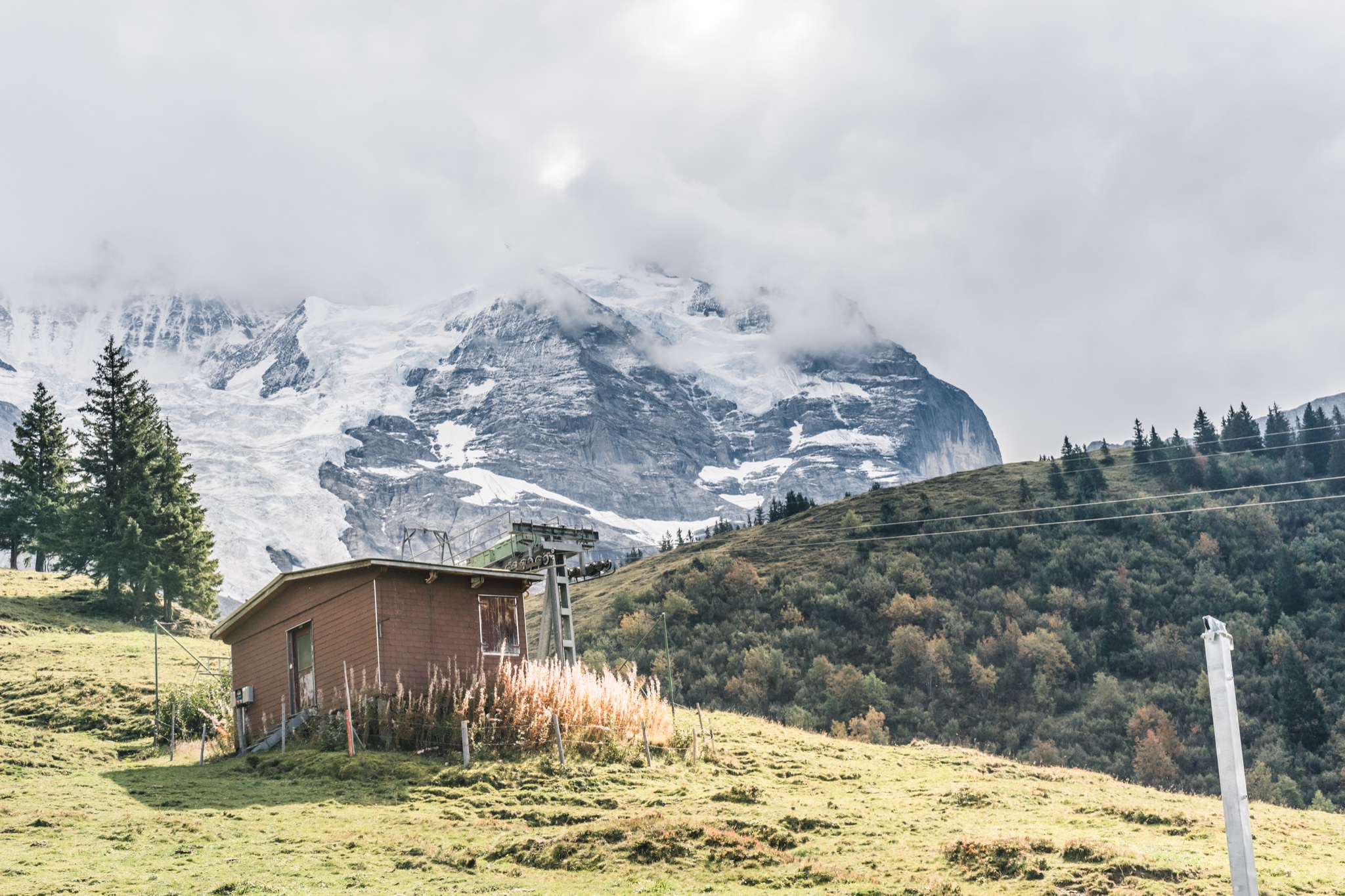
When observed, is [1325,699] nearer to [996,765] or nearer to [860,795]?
[996,765]

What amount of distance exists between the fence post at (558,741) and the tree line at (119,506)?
34803 millimetres

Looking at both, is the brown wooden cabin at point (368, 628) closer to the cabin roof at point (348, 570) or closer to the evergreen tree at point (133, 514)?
the cabin roof at point (348, 570)

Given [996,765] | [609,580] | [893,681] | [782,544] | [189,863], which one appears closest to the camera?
[189,863]

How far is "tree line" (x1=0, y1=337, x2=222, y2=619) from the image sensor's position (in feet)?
174

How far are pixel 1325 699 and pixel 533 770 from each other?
43.2 meters

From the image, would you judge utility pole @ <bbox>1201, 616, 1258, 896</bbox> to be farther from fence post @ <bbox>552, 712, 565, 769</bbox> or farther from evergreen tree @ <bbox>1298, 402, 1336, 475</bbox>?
evergreen tree @ <bbox>1298, 402, 1336, 475</bbox>

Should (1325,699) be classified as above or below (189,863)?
below

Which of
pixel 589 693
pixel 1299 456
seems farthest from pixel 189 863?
pixel 1299 456

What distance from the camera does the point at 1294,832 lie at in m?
20.4

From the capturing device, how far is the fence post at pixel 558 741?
2383cm

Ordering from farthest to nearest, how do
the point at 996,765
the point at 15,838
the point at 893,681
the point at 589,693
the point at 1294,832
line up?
the point at 893,681, the point at 996,765, the point at 589,693, the point at 1294,832, the point at 15,838

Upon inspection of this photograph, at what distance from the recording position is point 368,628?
27078mm

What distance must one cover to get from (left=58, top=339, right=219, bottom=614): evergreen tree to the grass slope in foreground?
82.9ft

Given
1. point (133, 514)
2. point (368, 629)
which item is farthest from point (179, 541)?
point (368, 629)
